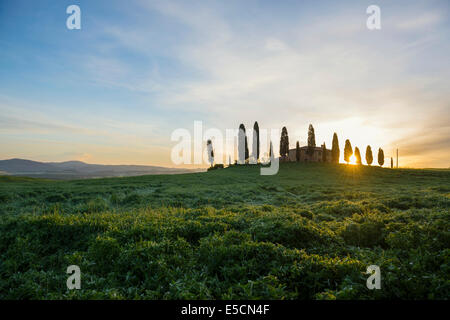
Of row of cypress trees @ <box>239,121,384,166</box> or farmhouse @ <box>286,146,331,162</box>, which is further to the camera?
farmhouse @ <box>286,146,331,162</box>

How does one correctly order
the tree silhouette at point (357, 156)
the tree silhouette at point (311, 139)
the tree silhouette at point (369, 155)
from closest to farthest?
the tree silhouette at point (311, 139) < the tree silhouette at point (369, 155) < the tree silhouette at point (357, 156)

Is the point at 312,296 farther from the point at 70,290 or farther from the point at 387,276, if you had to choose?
the point at 70,290

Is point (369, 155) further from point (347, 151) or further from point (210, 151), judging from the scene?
point (210, 151)

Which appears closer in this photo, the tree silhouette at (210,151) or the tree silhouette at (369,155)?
the tree silhouette at (369,155)

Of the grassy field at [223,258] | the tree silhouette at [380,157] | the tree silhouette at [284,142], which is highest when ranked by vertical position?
the tree silhouette at [284,142]

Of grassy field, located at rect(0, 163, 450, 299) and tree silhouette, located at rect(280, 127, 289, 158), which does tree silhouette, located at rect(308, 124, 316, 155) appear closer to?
tree silhouette, located at rect(280, 127, 289, 158)

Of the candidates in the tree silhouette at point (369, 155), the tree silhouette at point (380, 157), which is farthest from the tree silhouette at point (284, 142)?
the tree silhouette at point (380, 157)

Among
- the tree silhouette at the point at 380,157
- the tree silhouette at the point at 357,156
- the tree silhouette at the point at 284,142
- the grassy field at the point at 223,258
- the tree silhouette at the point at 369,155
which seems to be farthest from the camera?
the tree silhouette at the point at 380,157

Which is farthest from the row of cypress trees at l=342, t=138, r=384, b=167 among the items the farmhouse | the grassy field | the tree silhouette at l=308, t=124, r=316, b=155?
the grassy field

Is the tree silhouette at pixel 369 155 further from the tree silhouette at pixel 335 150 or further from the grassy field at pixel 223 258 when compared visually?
the grassy field at pixel 223 258

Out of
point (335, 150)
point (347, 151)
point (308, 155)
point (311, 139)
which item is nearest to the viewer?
point (335, 150)

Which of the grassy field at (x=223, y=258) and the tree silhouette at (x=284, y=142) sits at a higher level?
the tree silhouette at (x=284, y=142)

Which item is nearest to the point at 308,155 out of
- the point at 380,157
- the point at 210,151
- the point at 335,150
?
the point at 335,150
